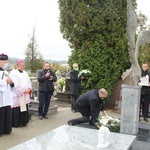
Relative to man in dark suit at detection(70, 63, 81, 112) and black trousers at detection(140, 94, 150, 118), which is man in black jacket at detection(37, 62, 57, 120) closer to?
man in dark suit at detection(70, 63, 81, 112)

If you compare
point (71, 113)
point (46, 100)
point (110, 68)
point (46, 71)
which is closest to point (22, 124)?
point (46, 100)

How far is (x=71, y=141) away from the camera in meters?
4.79

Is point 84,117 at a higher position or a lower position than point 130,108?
lower

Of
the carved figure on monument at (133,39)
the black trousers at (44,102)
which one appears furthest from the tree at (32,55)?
the carved figure on monument at (133,39)

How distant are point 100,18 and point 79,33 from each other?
3.22 feet

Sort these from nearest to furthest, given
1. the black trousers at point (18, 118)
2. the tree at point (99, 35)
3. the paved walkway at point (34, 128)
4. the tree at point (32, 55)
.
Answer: the paved walkway at point (34, 128) < the black trousers at point (18, 118) < the tree at point (99, 35) < the tree at point (32, 55)

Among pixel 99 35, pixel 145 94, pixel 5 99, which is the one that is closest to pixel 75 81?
pixel 99 35

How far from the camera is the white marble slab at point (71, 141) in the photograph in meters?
4.41

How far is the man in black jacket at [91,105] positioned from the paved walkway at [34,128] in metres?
0.83

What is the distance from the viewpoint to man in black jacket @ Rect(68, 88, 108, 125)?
6496mm

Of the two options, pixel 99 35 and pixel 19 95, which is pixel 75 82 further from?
pixel 19 95

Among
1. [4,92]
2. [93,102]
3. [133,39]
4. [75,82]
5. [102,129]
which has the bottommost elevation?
[102,129]

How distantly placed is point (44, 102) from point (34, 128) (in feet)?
4.15

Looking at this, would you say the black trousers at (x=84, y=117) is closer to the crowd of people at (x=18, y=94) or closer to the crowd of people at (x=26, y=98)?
the crowd of people at (x=26, y=98)
